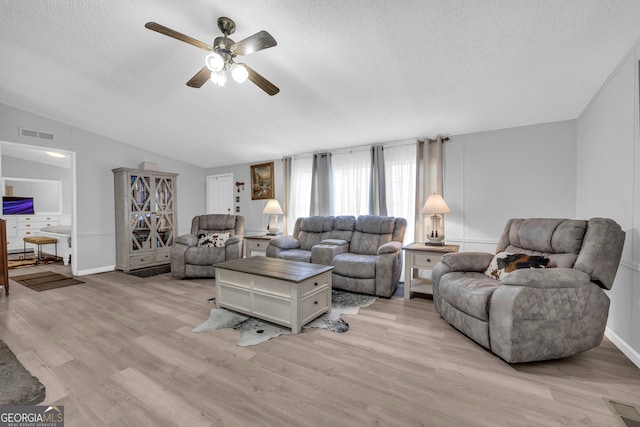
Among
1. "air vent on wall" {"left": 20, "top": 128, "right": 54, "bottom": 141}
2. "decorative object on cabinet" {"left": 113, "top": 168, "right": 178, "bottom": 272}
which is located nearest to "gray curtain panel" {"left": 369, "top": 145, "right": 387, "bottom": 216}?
"decorative object on cabinet" {"left": 113, "top": 168, "right": 178, "bottom": 272}

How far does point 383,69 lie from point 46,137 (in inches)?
207

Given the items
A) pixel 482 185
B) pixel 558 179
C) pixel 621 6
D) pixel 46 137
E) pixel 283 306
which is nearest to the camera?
pixel 621 6

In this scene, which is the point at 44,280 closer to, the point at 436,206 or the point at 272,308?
the point at 272,308

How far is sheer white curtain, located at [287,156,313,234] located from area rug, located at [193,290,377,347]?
2.39 m

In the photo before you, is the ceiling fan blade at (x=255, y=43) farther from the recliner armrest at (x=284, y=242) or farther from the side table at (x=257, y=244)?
the side table at (x=257, y=244)

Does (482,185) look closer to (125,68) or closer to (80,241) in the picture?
(125,68)

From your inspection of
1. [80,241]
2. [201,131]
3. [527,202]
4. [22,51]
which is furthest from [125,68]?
[527,202]

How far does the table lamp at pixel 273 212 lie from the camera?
488 cm

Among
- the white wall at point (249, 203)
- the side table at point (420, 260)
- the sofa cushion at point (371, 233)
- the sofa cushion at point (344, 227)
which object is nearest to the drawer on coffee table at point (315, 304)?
the side table at point (420, 260)

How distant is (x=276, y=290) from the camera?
98.0 inches

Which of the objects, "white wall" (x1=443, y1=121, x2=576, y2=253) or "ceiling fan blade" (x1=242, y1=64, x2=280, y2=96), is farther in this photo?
"white wall" (x1=443, y1=121, x2=576, y2=253)

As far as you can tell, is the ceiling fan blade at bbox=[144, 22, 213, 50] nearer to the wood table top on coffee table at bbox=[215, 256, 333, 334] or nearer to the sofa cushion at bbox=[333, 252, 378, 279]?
the wood table top on coffee table at bbox=[215, 256, 333, 334]

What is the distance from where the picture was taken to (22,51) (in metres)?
2.68

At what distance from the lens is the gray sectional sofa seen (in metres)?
3.31
